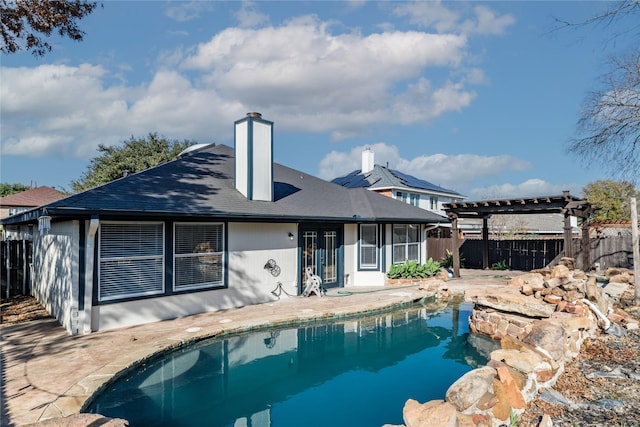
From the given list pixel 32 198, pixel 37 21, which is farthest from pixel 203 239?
pixel 32 198

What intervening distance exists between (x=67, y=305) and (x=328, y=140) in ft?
69.6

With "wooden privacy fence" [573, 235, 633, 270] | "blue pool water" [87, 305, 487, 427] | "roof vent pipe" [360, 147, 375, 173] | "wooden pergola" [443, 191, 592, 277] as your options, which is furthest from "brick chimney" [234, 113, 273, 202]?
"roof vent pipe" [360, 147, 375, 173]

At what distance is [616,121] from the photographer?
9734 millimetres

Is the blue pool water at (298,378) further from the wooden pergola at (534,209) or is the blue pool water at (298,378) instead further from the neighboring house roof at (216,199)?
the wooden pergola at (534,209)

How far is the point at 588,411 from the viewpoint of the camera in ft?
14.2

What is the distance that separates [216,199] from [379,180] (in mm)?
19729

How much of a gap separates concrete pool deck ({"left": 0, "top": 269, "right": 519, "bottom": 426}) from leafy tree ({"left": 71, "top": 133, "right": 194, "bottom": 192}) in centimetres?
2222

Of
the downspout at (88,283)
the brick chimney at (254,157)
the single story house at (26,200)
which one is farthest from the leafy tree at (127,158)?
the downspout at (88,283)

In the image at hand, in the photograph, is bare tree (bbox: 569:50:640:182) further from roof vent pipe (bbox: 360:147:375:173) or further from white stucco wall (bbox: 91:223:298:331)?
roof vent pipe (bbox: 360:147:375:173)

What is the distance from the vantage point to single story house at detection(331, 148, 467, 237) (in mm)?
27978

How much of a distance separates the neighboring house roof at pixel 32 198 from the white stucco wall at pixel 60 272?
2351cm

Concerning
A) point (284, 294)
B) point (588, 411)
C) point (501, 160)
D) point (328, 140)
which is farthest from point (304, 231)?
point (501, 160)

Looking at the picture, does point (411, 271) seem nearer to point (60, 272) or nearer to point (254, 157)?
point (254, 157)

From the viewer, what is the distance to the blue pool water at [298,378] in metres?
4.82
